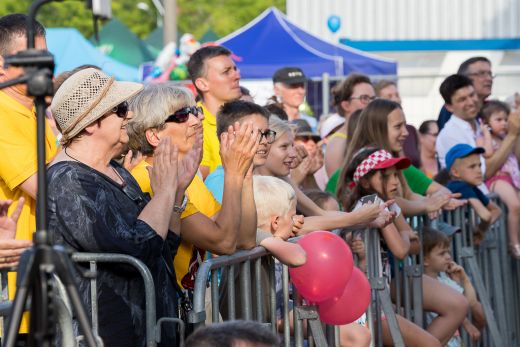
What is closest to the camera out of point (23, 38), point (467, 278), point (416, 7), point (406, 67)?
point (23, 38)

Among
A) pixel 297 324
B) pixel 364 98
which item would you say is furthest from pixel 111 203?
pixel 364 98

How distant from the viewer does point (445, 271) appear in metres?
7.90

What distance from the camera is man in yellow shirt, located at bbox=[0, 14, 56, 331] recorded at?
460cm

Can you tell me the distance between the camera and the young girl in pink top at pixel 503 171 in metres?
9.75

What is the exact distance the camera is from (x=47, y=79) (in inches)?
99.3

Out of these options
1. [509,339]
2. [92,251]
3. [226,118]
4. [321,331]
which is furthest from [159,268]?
[509,339]

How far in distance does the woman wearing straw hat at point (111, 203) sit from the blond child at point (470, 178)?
4.48m

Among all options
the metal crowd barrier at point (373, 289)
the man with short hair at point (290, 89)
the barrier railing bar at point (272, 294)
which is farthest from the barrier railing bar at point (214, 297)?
the man with short hair at point (290, 89)

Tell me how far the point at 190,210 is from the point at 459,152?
4422 mm

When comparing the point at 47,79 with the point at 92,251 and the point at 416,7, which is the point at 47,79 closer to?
the point at 92,251

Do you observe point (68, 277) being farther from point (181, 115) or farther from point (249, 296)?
point (181, 115)

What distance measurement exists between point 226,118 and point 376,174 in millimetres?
1444

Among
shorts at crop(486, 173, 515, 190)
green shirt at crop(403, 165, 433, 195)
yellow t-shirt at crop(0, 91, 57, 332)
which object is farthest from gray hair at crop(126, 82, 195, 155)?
shorts at crop(486, 173, 515, 190)

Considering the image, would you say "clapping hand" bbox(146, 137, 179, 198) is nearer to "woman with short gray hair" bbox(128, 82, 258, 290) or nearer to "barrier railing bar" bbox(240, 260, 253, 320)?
"woman with short gray hair" bbox(128, 82, 258, 290)
